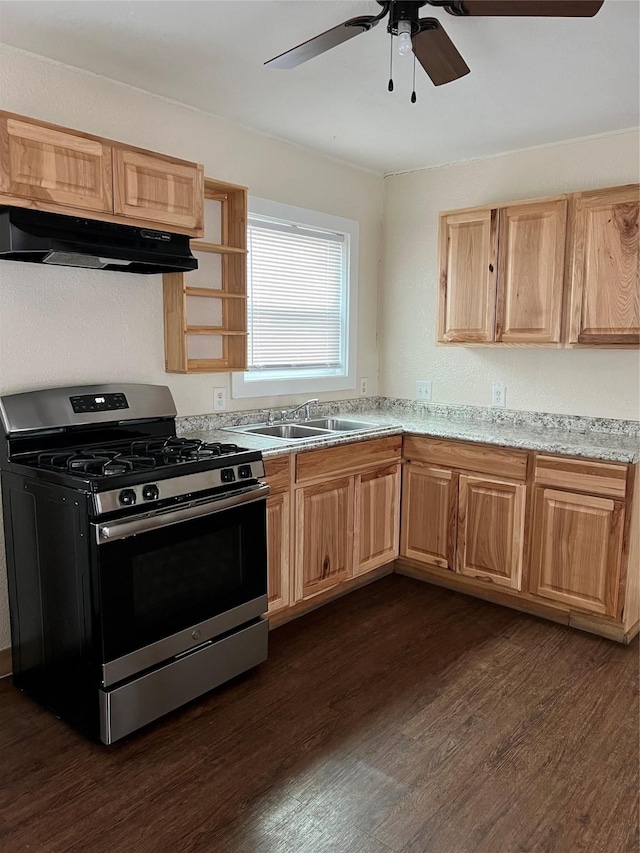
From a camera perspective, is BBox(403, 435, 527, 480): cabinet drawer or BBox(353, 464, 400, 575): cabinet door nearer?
BBox(403, 435, 527, 480): cabinet drawer

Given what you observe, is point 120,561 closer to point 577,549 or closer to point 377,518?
point 377,518

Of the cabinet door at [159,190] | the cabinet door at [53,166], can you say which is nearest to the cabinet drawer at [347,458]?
the cabinet door at [159,190]

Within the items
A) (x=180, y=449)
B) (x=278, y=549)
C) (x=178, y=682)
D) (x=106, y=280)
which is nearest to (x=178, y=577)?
(x=178, y=682)

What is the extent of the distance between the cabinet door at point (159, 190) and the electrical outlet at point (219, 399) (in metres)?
0.91

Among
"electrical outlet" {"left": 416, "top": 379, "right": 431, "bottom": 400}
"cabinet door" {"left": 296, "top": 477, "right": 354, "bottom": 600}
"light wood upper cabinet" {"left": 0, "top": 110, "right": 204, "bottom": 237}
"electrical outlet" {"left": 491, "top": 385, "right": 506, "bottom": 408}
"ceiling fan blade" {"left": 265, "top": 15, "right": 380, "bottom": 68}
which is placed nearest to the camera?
"ceiling fan blade" {"left": 265, "top": 15, "right": 380, "bottom": 68}

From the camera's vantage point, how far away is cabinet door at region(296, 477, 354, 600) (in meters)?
3.09

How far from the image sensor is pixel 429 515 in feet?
11.8

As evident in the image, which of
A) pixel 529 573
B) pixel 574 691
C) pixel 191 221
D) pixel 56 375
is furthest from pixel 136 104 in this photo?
pixel 574 691

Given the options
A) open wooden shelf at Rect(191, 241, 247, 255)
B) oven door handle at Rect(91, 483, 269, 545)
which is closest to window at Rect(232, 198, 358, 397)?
open wooden shelf at Rect(191, 241, 247, 255)

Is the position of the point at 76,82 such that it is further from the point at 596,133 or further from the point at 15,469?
the point at 596,133

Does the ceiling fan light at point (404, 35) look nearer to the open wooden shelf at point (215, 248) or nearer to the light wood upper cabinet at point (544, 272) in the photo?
the open wooden shelf at point (215, 248)

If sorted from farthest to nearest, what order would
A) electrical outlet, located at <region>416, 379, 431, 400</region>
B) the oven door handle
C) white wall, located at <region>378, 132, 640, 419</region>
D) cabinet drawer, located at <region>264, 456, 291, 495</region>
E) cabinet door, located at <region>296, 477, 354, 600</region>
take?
electrical outlet, located at <region>416, 379, 431, 400</region>, white wall, located at <region>378, 132, 640, 419</region>, cabinet door, located at <region>296, 477, 354, 600</region>, cabinet drawer, located at <region>264, 456, 291, 495</region>, the oven door handle

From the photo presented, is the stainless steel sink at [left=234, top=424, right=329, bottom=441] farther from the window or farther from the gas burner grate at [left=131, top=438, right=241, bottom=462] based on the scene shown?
the gas burner grate at [left=131, top=438, right=241, bottom=462]

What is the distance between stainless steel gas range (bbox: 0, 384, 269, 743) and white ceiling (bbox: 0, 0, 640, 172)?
1357 millimetres
